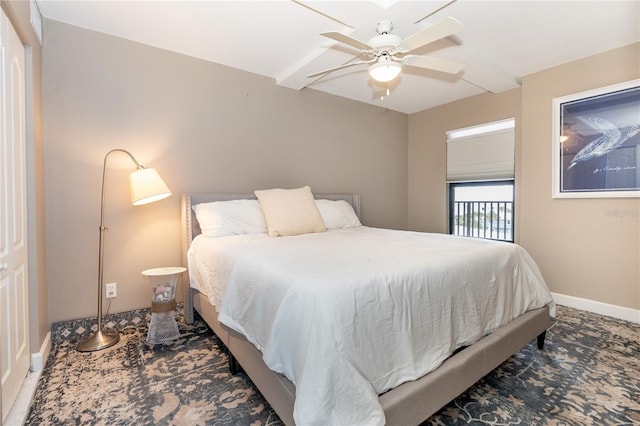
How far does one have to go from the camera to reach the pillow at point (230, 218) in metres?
2.59

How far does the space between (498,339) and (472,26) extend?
2.35 m

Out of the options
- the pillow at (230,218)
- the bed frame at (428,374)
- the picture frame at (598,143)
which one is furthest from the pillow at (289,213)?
the picture frame at (598,143)

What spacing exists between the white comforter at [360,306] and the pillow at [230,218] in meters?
0.50

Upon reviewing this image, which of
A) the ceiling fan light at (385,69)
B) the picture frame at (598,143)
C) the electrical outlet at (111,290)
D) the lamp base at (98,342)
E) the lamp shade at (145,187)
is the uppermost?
the ceiling fan light at (385,69)

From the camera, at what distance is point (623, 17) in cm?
239

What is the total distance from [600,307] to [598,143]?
1.57 metres

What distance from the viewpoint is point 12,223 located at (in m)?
1.64

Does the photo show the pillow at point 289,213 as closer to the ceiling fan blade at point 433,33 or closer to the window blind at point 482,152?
the ceiling fan blade at point 433,33

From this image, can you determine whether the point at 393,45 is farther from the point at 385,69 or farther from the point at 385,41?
the point at 385,69

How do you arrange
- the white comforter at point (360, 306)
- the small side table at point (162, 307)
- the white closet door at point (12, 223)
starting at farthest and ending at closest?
the small side table at point (162, 307)
the white closet door at point (12, 223)
the white comforter at point (360, 306)

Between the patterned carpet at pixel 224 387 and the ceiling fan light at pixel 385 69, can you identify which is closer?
the patterned carpet at pixel 224 387

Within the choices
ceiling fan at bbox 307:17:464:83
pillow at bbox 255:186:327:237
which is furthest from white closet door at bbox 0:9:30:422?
ceiling fan at bbox 307:17:464:83

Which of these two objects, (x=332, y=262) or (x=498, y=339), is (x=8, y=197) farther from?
(x=498, y=339)

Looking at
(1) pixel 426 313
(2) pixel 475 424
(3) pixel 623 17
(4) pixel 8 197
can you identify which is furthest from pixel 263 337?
(3) pixel 623 17
